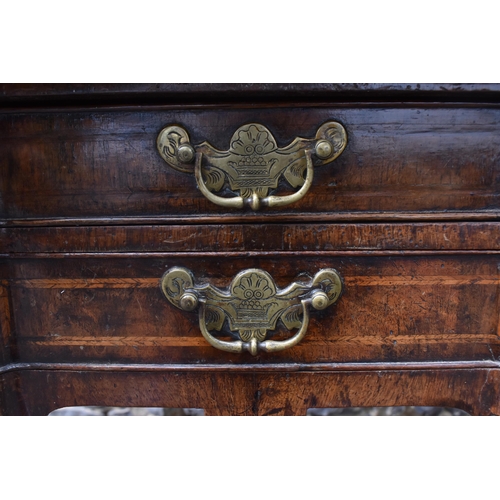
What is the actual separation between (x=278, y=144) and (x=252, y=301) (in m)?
0.24

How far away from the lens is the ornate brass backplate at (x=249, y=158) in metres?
0.53

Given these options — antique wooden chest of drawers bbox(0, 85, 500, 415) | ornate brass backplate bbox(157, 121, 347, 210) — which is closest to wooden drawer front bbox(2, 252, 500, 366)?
antique wooden chest of drawers bbox(0, 85, 500, 415)

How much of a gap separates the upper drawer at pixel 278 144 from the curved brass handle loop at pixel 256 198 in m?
0.03

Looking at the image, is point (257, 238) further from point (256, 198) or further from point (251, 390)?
point (251, 390)

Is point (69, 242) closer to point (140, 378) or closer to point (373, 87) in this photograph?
point (140, 378)

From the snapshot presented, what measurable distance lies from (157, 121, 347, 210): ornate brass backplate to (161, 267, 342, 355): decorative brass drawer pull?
128mm

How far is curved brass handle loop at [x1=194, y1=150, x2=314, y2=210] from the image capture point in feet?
1.70

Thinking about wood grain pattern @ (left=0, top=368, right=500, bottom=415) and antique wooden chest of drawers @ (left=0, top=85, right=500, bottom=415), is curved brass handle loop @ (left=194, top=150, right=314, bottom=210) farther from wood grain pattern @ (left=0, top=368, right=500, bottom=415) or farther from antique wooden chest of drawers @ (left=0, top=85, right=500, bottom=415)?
wood grain pattern @ (left=0, top=368, right=500, bottom=415)

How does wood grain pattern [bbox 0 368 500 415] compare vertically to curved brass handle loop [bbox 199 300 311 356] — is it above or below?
below

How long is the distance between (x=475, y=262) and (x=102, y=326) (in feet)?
1.96

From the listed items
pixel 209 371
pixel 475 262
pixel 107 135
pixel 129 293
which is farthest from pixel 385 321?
pixel 107 135

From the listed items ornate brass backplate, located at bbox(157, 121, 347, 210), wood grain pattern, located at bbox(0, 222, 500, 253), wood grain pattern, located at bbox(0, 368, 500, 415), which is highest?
ornate brass backplate, located at bbox(157, 121, 347, 210)

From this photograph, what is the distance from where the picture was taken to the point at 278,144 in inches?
21.3

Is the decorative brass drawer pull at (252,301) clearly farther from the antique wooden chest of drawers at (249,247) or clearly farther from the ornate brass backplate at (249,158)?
the ornate brass backplate at (249,158)
